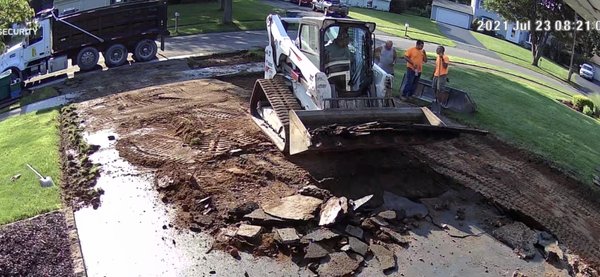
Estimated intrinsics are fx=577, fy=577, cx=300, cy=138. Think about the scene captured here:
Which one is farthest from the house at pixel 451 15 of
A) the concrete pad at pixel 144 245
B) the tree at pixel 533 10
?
the concrete pad at pixel 144 245

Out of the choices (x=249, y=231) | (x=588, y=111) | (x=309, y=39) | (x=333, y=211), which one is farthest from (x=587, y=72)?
(x=249, y=231)

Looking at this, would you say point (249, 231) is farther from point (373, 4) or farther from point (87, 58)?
point (373, 4)

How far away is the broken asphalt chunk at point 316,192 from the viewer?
33.7 feet

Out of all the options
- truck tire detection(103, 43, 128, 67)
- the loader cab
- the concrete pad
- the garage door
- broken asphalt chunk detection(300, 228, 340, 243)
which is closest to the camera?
the concrete pad

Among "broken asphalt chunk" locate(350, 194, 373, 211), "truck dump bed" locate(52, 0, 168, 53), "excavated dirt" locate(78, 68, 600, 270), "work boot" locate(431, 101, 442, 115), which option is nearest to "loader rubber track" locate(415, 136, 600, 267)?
"excavated dirt" locate(78, 68, 600, 270)

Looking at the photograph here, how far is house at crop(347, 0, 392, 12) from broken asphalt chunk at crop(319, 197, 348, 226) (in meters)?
52.0

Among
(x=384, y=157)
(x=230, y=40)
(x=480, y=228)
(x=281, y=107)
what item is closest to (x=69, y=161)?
(x=281, y=107)

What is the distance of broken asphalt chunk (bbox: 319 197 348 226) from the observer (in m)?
9.39

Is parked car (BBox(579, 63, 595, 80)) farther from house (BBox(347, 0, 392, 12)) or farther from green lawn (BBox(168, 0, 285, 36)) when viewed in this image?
green lawn (BBox(168, 0, 285, 36))

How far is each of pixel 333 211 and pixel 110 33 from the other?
12.8 m

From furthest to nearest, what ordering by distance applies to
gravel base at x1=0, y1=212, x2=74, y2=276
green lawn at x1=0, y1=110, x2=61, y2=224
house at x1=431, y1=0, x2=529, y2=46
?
1. house at x1=431, y1=0, x2=529, y2=46
2. green lawn at x1=0, y1=110, x2=61, y2=224
3. gravel base at x1=0, y1=212, x2=74, y2=276

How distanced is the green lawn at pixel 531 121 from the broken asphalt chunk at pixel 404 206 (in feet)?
16.2

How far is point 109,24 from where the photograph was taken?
62.8 feet

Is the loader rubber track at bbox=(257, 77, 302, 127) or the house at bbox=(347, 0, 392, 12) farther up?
the house at bbox=(347, 0, 392, 12)
